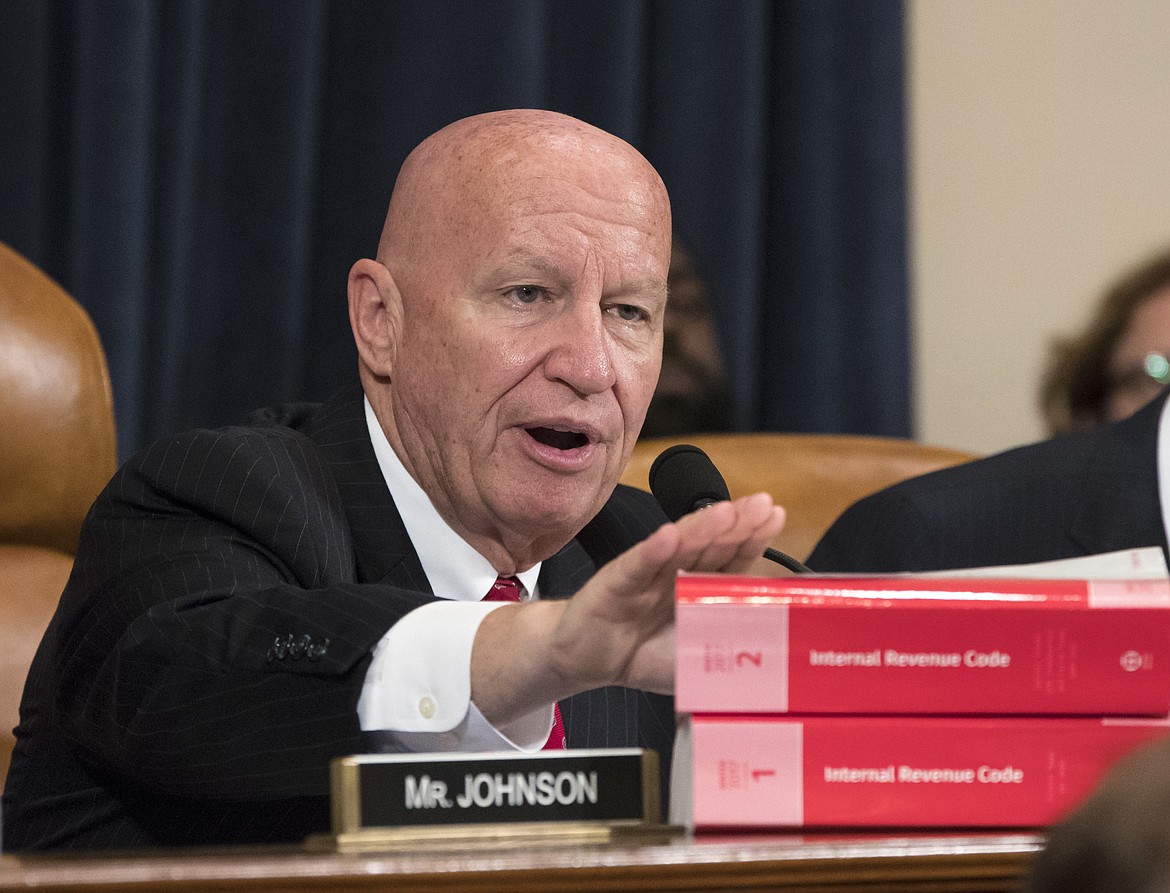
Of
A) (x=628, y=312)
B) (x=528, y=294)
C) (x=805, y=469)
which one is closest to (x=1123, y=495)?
(x=805, y=469)

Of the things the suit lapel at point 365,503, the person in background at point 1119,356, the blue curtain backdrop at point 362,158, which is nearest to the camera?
the suit lapel at point 365,503

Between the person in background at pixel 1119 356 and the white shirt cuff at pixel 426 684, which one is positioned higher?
the person in background at pixel 1119 356

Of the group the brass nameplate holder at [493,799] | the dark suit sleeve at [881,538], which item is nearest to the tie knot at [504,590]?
the dark suit sleeve at [881,538]

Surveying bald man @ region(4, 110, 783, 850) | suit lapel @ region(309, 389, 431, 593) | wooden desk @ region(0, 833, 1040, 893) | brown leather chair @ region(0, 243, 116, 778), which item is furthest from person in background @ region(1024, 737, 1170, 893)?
brown leather chair @ region(0, 243, 116, 778)

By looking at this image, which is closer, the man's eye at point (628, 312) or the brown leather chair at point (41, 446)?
the man's eye at point (628, 312)

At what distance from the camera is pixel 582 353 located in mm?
1344

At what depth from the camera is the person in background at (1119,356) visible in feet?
7.77

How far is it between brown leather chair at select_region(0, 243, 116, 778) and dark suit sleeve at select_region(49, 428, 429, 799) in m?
0.43

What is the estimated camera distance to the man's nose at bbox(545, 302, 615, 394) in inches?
52.8

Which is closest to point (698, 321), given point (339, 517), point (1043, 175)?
point (1043, 175)

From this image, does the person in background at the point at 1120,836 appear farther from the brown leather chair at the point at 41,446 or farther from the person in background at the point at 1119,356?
the person in background at the point at 1119,356

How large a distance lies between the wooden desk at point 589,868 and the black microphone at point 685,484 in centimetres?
39

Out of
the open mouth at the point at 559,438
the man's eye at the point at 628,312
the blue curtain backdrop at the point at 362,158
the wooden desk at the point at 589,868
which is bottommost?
the wooden desk at the point at 589,868

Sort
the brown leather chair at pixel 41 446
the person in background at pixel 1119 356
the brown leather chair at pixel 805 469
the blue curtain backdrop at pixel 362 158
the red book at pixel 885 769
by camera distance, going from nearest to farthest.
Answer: the red book at pixel 885 769
the brown leather chair at pixel 41 446
the brown leather chair at pixel 805 469
the blue curtain backdrop at pixel 362 158
the person in background at pixel 1119 356
